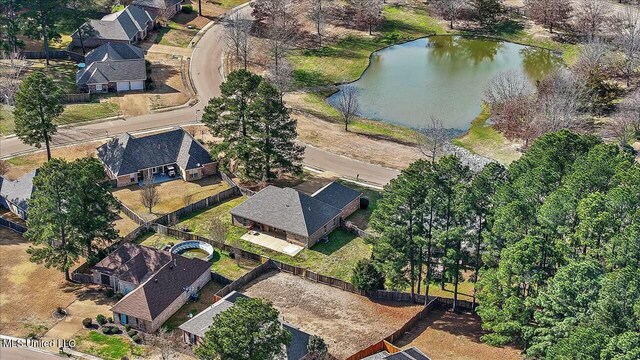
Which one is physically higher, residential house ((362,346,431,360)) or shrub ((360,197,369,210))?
shrub ((360,197,369,210))

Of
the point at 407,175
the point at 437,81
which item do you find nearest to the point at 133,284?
the point at 407,175

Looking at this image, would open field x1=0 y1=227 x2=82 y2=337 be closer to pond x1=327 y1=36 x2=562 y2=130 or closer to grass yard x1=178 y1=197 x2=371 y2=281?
grass yard x1=178 y1=197 x2=371 y2=281

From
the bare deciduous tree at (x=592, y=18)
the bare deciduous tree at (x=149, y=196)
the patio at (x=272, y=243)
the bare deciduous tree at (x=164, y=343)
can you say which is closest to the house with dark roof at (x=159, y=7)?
the bare deciduous tree at (x=149, y=196)

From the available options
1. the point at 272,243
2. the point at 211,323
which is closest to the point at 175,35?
the point at 272,243

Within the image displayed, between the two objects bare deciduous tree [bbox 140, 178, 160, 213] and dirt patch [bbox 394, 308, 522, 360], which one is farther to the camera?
bare deciduous tree [bbox 140, 178, 160, 213]

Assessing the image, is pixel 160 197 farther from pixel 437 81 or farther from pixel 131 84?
pixel 437 81

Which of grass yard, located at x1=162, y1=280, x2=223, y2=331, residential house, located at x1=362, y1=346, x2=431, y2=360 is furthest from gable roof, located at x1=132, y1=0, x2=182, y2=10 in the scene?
residential house, located at x1=362, y1=346, x2=431, y2=360
